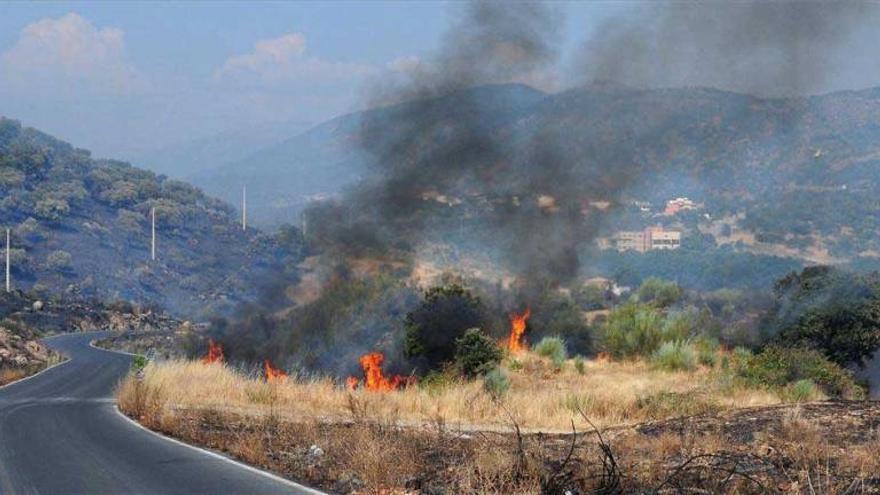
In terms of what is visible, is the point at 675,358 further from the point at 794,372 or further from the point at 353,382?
the point at 353,382

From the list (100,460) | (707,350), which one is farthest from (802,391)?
(100,460)

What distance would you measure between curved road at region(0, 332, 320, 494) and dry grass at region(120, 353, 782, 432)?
154 centimetres

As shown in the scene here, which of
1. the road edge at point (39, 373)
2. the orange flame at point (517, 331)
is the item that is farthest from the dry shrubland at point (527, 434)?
the road edge at point (39, 373)

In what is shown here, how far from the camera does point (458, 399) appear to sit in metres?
26.4

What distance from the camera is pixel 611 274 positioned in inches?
2687

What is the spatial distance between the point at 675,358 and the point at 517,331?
7842 mm

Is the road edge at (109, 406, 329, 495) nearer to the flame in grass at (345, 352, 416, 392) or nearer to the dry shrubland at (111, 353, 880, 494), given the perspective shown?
the dry shrubland at (111, 353, 880, 494)

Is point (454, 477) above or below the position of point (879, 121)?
below

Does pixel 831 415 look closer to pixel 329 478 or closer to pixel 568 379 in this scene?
pixel 329 478

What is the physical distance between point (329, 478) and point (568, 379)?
19913 millimetres

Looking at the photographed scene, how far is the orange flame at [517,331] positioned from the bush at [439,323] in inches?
78.1

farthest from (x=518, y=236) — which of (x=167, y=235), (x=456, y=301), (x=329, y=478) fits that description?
(x=167, y=235)

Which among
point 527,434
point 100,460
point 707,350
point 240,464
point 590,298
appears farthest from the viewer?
point 590,298

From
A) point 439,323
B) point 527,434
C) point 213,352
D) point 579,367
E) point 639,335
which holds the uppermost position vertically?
point 439,323
